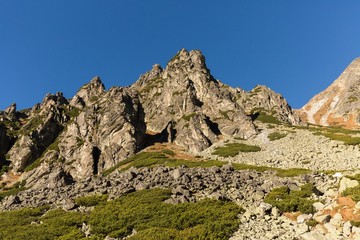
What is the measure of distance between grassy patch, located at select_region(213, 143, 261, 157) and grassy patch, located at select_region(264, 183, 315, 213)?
43.9 m

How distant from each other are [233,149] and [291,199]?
52.7m

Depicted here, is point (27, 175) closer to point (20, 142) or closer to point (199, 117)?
point (20, 142)

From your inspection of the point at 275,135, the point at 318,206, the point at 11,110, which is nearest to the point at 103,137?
the point at 275,135

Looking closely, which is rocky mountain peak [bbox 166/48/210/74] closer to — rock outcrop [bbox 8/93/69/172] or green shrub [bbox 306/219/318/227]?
rock outcrop [bbox 8/93/69/172]

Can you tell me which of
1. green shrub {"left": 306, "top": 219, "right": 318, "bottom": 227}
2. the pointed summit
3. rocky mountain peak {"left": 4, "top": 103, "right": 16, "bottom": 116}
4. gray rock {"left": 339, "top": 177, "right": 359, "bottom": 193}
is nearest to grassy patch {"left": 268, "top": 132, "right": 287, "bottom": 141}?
gray rock {"left": 339, "top": 177, "right": 359, "bottom": 193}

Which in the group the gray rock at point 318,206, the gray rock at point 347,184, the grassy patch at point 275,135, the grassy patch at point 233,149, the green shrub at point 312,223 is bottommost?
the green shrub at point 312,223

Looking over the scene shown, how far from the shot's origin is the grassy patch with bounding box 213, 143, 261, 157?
80.4m

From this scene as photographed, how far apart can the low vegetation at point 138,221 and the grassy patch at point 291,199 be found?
144 inches

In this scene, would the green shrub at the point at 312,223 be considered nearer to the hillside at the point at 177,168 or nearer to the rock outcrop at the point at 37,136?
the hillside at the point at 177,168

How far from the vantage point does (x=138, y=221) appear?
32.6m

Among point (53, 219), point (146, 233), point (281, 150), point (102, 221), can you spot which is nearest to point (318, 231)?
point (146, 233)

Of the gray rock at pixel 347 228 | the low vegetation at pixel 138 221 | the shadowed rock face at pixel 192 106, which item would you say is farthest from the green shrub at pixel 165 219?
the shadowed rock face at pixel 192 106

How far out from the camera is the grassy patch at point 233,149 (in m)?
80.4

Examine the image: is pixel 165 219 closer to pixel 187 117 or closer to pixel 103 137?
pixel 103 137
